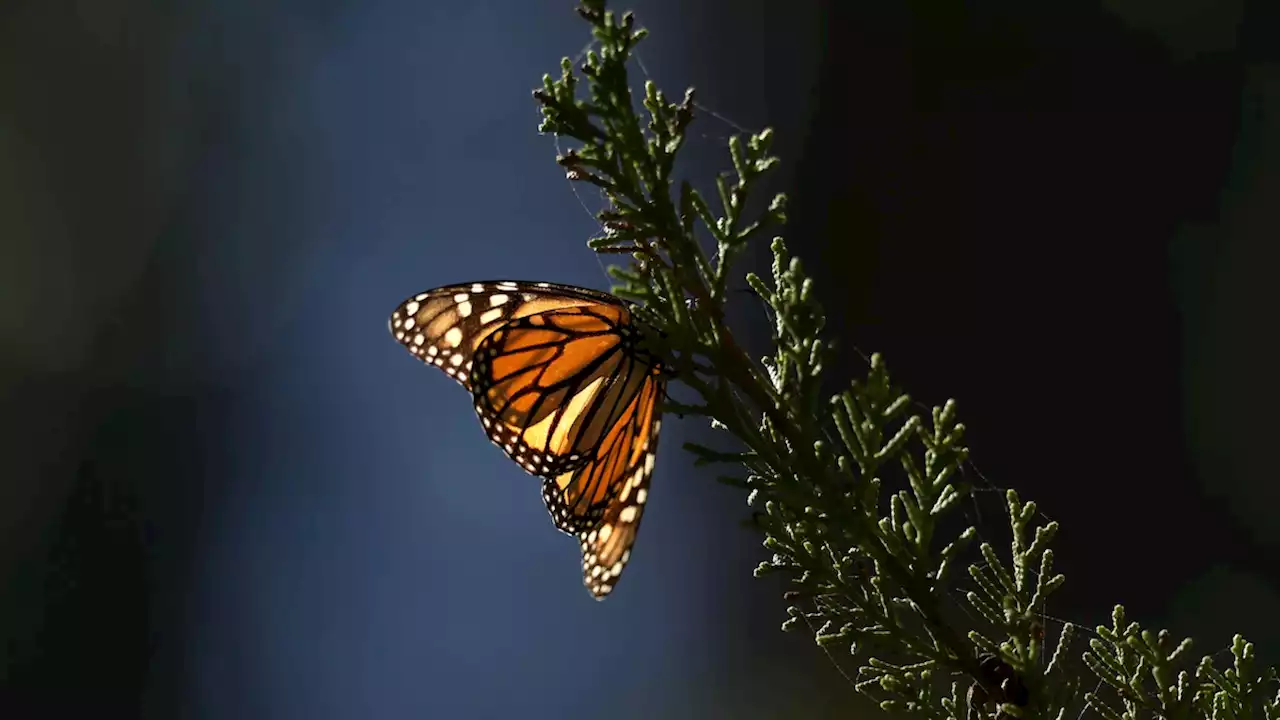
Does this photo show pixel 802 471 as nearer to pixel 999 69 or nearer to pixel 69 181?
pixel 999 69

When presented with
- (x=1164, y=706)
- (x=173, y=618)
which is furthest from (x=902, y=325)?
(x=173, y=618)

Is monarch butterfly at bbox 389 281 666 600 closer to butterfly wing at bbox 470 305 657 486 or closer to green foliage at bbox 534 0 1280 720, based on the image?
butterfly wing at bbox 470 305 657 486

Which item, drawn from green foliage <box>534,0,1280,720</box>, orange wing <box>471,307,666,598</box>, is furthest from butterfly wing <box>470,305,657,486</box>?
green foliage <box>534,0,1280,720</box>

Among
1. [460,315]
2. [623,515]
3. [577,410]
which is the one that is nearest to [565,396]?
[577,410]

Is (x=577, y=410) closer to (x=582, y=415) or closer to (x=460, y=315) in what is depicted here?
(x=582, y=415)

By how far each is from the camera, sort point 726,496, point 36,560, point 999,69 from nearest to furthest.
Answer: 1. point 999,69
2. point 726,496
3. point 36,560

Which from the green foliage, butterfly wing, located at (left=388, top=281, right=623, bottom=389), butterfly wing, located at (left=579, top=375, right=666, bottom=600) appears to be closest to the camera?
the green foliage

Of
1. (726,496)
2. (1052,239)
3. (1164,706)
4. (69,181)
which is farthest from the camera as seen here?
(69,181)
